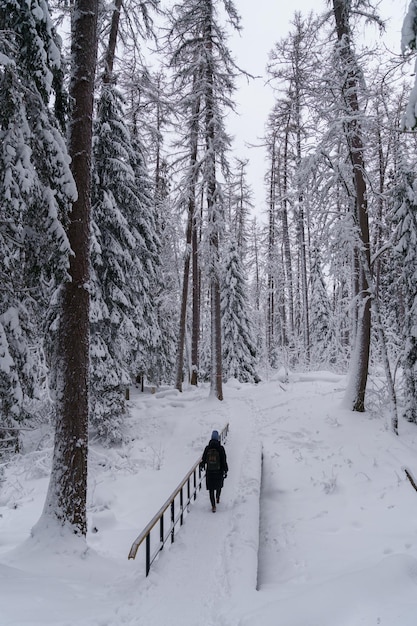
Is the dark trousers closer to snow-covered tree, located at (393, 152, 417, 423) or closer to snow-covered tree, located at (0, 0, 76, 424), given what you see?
snow-covered tree, located at (0, 0, 76, 424)

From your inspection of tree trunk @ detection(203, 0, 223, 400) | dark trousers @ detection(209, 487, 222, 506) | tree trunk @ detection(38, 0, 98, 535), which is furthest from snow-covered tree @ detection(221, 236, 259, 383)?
tree trunk @ detection(38, 0, 98, 535)

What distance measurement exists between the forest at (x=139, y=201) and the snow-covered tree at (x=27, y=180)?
1.1 inches

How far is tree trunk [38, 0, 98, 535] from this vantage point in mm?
6438

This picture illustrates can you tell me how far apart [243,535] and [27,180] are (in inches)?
273

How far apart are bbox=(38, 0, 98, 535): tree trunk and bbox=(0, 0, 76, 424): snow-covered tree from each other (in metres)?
0.45

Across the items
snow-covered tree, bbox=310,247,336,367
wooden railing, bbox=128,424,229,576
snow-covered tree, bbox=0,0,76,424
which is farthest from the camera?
snow-covered tree, bbox=310,247,336,367

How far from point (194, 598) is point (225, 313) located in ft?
79.1

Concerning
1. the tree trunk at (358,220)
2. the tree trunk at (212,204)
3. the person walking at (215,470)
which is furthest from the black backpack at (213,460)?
the tree trunk at (212,204)

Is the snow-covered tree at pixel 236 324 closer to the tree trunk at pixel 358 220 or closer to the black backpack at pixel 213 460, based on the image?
the tree trunk at pixel 358 220

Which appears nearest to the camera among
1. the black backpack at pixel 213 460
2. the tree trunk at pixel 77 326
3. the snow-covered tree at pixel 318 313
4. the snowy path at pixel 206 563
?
the snowy path at pixel 206 563

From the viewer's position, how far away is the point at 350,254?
518 inches

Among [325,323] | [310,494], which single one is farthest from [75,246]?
[325,323]

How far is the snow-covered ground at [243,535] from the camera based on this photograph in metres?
4.78

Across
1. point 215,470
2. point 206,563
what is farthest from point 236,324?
point 206,563
